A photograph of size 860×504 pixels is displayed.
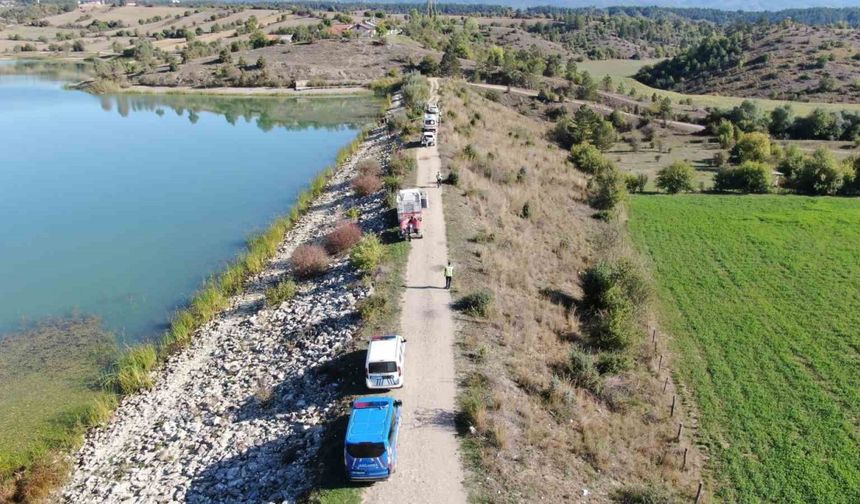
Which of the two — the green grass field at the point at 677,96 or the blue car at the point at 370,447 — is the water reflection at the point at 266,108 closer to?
the green grass field at the point at 677,96

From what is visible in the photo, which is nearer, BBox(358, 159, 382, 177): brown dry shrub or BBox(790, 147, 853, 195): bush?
BBox(358, 159, 382, 177): brown dry shrub

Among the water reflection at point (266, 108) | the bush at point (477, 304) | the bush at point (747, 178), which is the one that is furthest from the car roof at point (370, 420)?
the water reflection at point (266, 108)

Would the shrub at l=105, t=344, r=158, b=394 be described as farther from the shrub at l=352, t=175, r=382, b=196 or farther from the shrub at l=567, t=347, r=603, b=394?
the shrub at l=352, t=175, r=382, b=196

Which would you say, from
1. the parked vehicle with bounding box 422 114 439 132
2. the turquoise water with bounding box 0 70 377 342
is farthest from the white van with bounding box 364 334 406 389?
the parked vehicle with bounding box 422 114 439 132

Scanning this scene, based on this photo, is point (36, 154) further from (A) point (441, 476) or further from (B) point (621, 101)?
(B) point (621, 101)

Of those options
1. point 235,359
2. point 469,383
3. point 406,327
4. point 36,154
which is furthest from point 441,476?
point 36,154

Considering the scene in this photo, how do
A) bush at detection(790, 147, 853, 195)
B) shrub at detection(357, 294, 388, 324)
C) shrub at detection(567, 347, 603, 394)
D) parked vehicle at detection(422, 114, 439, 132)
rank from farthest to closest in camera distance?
parked vehicle at detection(422, 114, 439, 132), bush at detection(790, 147, 853, 195), shrub at detection(357, 294, 388, 324), shrub at detection(567, 347, 603, 394)

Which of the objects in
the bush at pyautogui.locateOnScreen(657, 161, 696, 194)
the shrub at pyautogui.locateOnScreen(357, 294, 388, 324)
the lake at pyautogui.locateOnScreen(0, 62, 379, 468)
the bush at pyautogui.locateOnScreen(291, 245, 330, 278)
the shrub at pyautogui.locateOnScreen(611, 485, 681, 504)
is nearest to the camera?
the shrub at pyautogui.locateOnScreen(611, 485, 681, 504)
